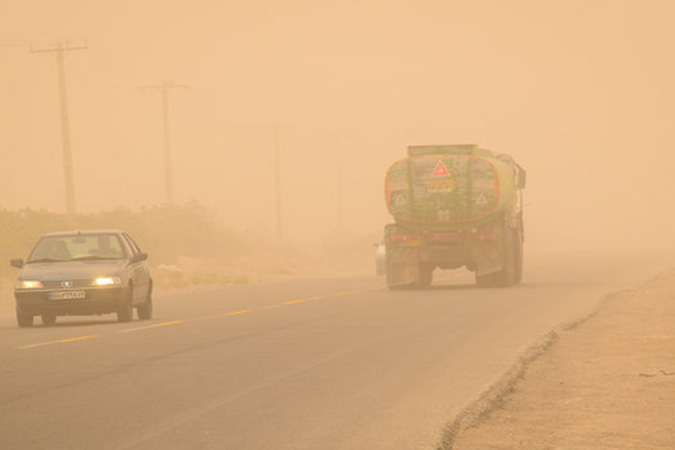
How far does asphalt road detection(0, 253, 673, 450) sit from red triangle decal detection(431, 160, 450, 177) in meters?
6.16

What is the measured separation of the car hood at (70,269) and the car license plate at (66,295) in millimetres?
238

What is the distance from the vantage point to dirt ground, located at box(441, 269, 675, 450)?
11.1 m

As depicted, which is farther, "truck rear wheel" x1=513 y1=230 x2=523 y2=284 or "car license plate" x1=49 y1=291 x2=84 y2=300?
"truck rear wheel" x1=513 y1=230 x2=523 y2=284

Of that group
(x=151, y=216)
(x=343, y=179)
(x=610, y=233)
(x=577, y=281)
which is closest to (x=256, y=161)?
(x=343, y=179)

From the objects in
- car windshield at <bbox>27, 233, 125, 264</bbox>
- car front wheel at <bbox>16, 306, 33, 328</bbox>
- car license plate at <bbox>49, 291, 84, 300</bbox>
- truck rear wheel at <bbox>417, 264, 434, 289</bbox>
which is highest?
car windshield at <bbox>27, 233, 125, 264</bbox>

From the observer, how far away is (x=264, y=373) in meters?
15.4

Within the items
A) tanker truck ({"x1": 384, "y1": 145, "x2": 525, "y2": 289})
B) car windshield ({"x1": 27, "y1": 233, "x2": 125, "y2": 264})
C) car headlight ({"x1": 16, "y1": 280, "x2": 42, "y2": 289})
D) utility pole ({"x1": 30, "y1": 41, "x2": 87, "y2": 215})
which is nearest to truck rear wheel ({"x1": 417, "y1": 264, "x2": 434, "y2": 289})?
tanker truck ({"x1": 384, "y1": 145, "x2": 525, "y2": 289})

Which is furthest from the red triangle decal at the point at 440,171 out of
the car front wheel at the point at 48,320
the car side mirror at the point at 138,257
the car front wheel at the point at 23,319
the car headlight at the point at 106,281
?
the car front wheel at the point at 23,319

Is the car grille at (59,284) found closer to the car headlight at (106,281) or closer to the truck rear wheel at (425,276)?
the car headlight at (106,281)

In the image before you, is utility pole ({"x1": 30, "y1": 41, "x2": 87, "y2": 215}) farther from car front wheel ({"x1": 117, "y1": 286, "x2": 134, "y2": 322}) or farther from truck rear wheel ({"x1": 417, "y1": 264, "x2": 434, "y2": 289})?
car front wheel ({"x1": 117, "y1": 286, "x2": 134, "y2": 322})

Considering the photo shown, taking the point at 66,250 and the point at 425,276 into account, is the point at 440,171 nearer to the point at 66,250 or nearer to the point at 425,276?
the point at 425,276

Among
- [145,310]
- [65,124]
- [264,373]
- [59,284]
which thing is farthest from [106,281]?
[65,124]

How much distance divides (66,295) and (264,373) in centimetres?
858

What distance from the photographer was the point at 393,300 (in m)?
30.6
